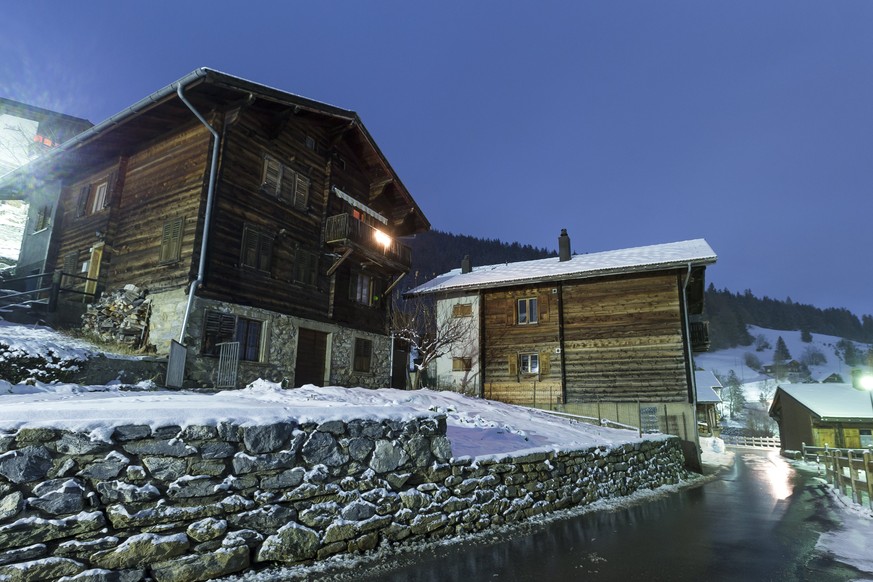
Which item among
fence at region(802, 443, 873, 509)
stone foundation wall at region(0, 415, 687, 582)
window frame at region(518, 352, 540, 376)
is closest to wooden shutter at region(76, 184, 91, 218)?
stone foundation wall at region(0, 415, 687, 582)

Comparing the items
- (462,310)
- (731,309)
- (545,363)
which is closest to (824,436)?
(545,363)

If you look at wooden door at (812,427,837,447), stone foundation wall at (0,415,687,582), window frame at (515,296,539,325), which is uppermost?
window frame at (515,296,539,325)

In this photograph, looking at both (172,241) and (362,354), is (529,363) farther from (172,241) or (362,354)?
(172,241)

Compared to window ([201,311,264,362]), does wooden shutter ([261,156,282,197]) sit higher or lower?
higher

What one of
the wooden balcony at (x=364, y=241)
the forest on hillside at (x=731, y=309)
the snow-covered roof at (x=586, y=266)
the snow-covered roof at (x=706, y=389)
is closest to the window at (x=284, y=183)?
the wooden balcony at (x=364, y=241)

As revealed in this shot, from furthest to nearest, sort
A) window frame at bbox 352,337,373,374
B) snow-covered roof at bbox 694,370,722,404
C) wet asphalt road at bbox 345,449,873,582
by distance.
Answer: snow-covered roof at bbox 694,370,722,404 < window frame at bbox 352,337,373,374 < wet asphalt road at bbox 345,449,873,582

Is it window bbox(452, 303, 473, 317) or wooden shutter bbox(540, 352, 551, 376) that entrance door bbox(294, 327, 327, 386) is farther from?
wooden shutter bbox(540, 352, 551, 376)

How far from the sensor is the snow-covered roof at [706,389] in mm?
45963

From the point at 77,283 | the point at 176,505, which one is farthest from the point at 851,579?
the point at 77,283

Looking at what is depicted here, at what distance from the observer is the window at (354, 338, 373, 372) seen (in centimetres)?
2089

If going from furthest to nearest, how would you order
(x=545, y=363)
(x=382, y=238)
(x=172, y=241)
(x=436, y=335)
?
(x=436, y=335), (x=545, y=363), (x=382, y=238), (x=172, y=241)

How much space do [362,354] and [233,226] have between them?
7.77 m

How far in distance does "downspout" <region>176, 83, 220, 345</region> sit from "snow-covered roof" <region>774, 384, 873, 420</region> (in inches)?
1493

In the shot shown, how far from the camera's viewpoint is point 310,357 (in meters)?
18.5
